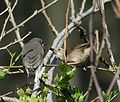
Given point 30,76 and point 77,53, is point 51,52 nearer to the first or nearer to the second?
point 77,53

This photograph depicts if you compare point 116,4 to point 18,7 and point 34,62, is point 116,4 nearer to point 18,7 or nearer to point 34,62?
point 34,62

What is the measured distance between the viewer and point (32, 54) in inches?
153

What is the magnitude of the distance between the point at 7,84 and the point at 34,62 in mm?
3671

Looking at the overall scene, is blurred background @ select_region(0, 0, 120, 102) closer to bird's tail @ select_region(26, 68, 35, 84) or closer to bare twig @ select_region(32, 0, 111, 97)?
bird's tail @ select_region(26, 68, 35, 84)

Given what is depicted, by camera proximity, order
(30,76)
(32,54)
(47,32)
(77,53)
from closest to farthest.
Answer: (77,53)
(30,76)
(32,54)
(47,32)

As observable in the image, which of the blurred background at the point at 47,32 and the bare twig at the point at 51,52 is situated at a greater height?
the blurred background at the point at 47,32

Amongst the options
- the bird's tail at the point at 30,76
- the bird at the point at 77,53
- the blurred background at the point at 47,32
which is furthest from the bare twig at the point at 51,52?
the blurred background at the point at 47,32

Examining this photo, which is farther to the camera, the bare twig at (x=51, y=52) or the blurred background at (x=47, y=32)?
the blurred background at (x=47, y=32)

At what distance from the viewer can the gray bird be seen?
360 centimetres

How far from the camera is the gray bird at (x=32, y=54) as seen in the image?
142 inches

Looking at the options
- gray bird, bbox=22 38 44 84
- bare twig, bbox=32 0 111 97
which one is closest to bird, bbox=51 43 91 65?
bare twig, bbox=32 0 111 97

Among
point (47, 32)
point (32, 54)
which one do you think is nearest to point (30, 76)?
point (32, 54)

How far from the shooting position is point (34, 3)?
7.52 metres

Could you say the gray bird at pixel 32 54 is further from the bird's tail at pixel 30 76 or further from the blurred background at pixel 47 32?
the blurred background at pixel 47 32
